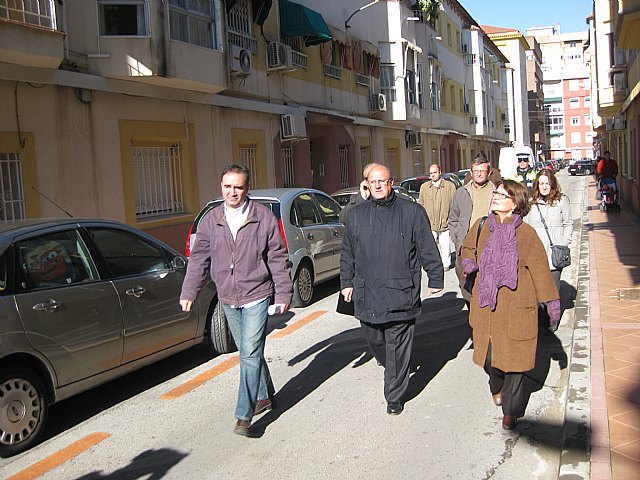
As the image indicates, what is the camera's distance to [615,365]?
6.29 meters

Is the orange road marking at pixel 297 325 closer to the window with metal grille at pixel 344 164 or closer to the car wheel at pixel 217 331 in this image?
the car wheel at pixel 217 331

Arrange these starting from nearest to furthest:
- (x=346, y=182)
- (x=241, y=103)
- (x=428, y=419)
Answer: (x=428, y=419), (x=241, y=103), (x=346, y=182)

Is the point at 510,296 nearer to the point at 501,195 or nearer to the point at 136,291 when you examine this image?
the point at 501,195

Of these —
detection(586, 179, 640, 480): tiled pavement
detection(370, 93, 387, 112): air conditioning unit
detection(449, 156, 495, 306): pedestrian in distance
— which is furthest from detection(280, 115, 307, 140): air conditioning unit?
detection(449, 156, 495, 306): pedestrian in distance

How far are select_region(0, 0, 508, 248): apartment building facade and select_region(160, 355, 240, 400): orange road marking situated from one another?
5.63 m

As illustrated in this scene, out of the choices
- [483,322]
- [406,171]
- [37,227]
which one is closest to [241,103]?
[37,227]

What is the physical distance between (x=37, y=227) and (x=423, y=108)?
27500 millimetres

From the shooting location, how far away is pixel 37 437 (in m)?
5.12

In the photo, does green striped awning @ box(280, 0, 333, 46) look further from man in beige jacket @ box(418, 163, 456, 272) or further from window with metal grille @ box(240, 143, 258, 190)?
man in beige jacket @ box(418, 163, 456, 272)

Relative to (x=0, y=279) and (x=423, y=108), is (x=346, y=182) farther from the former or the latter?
(x=0, y=279)

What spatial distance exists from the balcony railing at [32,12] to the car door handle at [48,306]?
22.2 ft

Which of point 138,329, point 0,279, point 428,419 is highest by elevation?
point 0,279

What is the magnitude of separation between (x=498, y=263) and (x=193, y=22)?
11.3 meters

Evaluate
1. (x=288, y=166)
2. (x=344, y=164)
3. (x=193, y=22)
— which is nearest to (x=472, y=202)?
(x=193, y=22)
